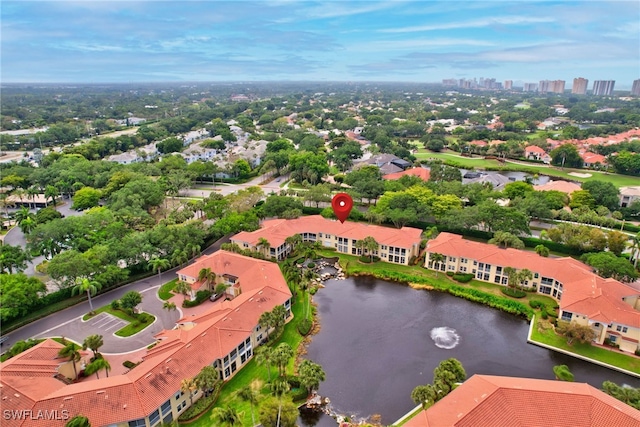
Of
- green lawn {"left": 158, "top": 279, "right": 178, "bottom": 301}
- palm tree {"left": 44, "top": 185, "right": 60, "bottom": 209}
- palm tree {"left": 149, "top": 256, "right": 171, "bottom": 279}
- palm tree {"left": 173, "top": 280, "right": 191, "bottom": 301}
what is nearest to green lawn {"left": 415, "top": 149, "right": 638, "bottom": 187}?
green lawn {"left": 158, "top": 279, "right": 178, "bottom": 301}

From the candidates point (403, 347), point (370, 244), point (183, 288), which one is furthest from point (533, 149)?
point (183, 288)

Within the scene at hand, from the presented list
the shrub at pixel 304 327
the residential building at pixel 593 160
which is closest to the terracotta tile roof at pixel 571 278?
the shrub at pixel 304 327

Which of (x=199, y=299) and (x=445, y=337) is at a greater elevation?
(x=199, y=299)

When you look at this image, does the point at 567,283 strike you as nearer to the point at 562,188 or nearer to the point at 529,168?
the point at 562,188

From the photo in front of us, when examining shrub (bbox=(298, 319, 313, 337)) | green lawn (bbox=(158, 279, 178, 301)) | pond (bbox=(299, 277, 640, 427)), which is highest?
green lawn (bbox=(158, 279, 178, 301))

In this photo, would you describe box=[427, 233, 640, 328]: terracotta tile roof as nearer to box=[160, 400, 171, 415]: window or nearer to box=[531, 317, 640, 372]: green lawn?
box=[531, 317, 640, 372]: green lawn

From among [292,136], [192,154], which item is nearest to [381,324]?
[192,154]
